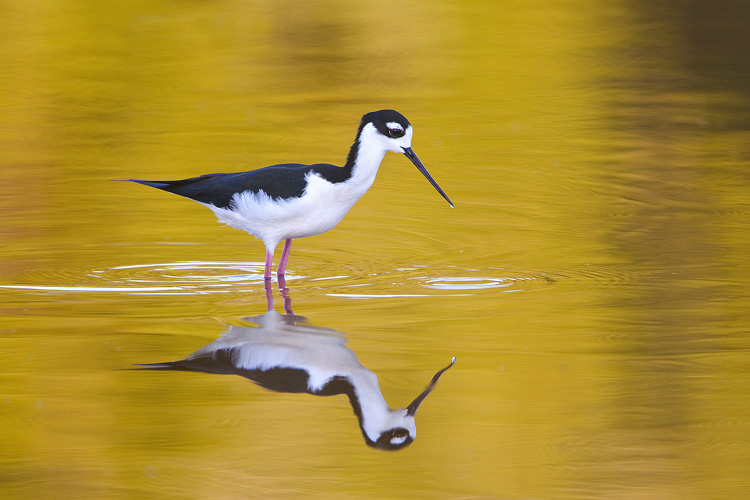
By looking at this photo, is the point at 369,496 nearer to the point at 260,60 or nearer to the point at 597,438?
the point at 597,438

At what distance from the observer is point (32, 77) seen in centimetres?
1717

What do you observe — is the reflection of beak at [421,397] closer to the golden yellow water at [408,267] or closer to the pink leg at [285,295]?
the golden yellow water at [408,267]

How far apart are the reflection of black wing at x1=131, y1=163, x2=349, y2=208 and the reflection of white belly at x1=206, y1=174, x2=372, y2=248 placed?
0.04m

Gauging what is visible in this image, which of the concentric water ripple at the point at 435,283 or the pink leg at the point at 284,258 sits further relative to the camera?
the pink leg at the point at 284,258

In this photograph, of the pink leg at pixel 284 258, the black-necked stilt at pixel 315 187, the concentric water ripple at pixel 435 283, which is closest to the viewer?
the concentric water ripple at pixel 435 283

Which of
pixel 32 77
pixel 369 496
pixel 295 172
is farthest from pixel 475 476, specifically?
pixel 32 77

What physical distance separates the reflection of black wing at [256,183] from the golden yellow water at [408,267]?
524 millimetres

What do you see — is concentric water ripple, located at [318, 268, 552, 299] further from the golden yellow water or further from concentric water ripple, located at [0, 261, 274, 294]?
concentric water ripple, located at [0, 261, 274, 294]

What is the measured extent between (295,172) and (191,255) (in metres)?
1.25

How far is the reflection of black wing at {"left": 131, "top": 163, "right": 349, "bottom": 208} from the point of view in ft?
27.3

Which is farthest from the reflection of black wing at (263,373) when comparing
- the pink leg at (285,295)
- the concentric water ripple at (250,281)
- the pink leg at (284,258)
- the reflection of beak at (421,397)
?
the pink leg at (284,258)

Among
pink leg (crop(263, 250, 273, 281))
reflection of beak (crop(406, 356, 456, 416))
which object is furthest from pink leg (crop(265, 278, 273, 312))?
reflection of beak (crop(406, 356, 456, 416))

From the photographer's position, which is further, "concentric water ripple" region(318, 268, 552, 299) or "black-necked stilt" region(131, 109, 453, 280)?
"black-necked stilt" region(131, 109, 453, 280)

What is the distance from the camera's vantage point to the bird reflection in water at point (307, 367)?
5746 millimetres
